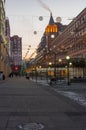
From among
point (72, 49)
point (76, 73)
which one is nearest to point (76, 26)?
point (72, 49)

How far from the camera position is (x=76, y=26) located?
378 feet

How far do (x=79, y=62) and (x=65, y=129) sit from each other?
6549cm

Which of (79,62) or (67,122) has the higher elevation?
(79,62)

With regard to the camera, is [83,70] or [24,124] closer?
[24,124]

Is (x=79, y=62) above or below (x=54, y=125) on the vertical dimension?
above

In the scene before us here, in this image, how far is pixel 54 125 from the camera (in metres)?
13.1

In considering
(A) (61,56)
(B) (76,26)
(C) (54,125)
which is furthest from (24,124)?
(A) (61,56)

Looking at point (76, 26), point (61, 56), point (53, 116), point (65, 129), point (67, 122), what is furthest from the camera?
point (61, 56)

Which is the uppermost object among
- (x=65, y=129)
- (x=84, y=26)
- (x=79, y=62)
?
(x=84, y=26)

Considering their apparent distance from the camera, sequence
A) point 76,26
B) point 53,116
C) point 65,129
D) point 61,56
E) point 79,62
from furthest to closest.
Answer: point 61,56 → point 76,26 → point 79,62 → point 53,116 → point 65,129

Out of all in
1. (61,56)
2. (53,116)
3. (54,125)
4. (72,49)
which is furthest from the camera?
(61,56)

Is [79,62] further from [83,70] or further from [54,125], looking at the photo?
[54,125]

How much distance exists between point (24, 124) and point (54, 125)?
1.16m

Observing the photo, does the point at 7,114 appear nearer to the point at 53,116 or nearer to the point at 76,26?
the point at 53,116
